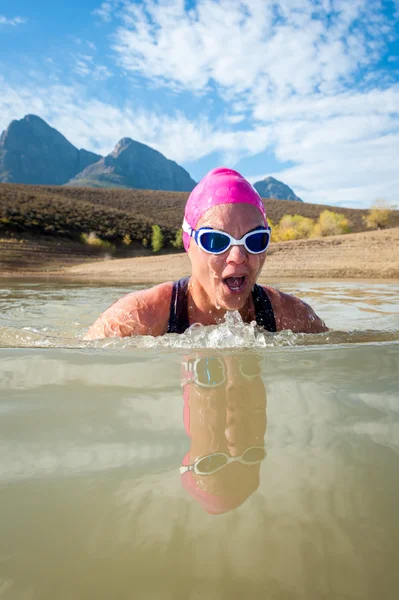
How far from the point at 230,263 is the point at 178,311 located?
1.98ft

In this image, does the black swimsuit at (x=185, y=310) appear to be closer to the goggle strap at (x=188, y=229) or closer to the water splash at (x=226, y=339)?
the water splash at (x=226, y=339)

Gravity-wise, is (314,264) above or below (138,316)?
below

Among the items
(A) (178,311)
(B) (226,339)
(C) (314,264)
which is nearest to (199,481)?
(B) (226,339)

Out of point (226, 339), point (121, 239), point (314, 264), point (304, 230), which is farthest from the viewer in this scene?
point (121, 239)

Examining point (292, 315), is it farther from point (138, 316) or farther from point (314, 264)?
point (314, 264)

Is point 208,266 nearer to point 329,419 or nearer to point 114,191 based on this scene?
point 329,419

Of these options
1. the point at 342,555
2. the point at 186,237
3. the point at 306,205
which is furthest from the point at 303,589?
the point at 306,205

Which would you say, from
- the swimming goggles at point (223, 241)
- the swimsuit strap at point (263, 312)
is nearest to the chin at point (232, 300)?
the swimming goggles at point (223, 241)

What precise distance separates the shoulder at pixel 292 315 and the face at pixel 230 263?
1.88 feet

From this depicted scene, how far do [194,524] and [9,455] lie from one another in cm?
58

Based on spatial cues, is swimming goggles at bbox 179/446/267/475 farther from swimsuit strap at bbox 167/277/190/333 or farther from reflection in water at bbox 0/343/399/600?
swimsuit strap at bbox 167/277/190/333

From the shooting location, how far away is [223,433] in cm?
123

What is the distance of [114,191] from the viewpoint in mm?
78375

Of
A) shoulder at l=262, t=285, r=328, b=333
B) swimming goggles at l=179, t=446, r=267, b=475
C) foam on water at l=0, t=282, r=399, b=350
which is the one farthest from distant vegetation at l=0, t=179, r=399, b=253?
swimming goggles at l=179, t=446, r=267, b=475
